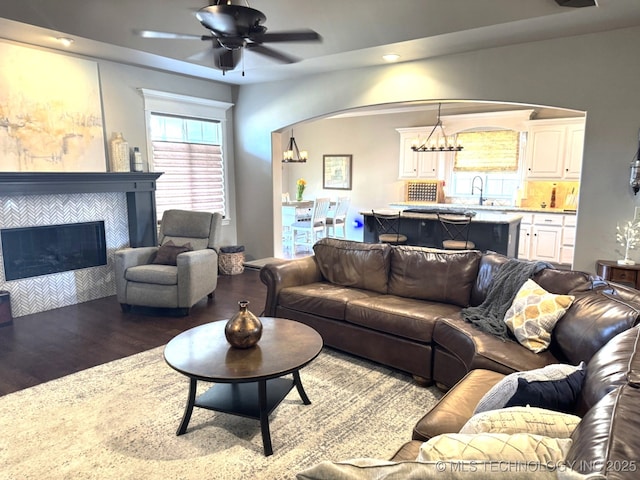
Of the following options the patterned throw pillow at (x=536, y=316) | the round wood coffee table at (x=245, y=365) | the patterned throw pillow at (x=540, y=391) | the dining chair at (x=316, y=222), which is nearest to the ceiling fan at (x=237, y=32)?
the round wood coffee table at (x=245, y=365)

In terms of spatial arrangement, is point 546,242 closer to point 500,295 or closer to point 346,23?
point 500,295

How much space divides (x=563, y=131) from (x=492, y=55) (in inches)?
124

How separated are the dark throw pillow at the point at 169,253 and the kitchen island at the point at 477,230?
288 centimetres

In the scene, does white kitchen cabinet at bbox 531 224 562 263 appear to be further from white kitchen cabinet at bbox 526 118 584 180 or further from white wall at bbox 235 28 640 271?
white wall at bbox 235 28 640 271

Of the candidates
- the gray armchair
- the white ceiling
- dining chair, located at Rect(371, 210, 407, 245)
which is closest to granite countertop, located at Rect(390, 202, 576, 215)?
dining chair, located at Rect(371, 210, 407, 245)

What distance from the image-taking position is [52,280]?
4.79m

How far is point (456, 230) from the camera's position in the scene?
5980mm

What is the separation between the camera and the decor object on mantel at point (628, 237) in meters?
3.91

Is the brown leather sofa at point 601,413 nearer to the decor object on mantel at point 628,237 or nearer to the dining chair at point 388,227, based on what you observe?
the decor object on mantel at point 628,237

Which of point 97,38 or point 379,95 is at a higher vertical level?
point 97,38

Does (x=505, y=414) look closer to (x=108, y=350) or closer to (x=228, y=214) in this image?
(x=108, y=350)

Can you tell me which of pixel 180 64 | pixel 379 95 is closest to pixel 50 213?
pixel 180 64

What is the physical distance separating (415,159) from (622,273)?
4.90 m

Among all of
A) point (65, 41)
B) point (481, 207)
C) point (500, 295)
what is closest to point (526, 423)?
point (500, 295)
